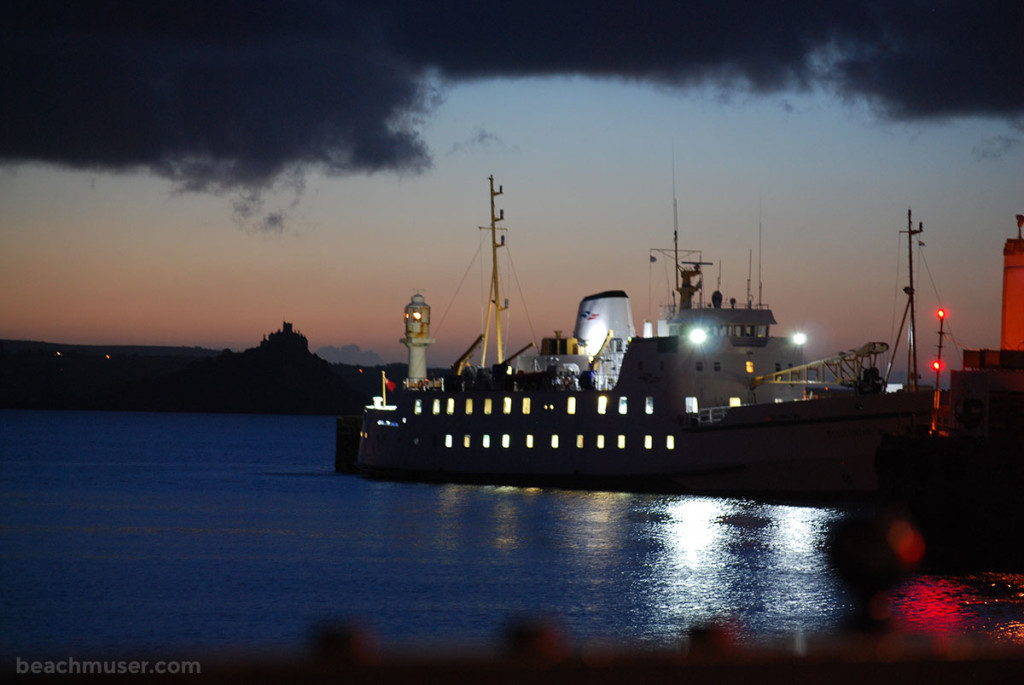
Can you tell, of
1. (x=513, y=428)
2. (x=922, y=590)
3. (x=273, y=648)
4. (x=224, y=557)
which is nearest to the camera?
(x=273, y=648)

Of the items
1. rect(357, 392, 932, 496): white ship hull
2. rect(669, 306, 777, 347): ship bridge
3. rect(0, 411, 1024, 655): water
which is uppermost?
rect(669, 306, 777, 347): ship bridge

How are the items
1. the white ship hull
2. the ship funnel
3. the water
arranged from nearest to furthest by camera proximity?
the water, the white ship hull, the ship funnel

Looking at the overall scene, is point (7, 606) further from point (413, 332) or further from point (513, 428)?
point (413, 332)

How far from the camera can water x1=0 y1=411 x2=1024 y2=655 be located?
83.3 ft

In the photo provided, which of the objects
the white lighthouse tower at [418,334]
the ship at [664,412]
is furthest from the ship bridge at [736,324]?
the white lighthouse tower at [418,334]

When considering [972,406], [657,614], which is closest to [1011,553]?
[972,406]

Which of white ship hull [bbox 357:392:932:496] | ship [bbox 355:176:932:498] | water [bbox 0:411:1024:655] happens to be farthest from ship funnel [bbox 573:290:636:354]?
water [bbox 0:411:1024:655]

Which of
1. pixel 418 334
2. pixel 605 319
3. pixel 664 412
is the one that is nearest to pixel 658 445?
pixel 664 412

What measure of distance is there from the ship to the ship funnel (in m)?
0.07

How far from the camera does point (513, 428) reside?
53.6 metres

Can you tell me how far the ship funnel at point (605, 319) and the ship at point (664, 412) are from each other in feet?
0.24

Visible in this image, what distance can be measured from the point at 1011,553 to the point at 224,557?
2395cm

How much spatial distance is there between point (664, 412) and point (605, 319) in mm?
11792

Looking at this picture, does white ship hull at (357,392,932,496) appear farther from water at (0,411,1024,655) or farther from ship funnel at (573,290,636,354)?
ship funnel at (573,290,636,354)
